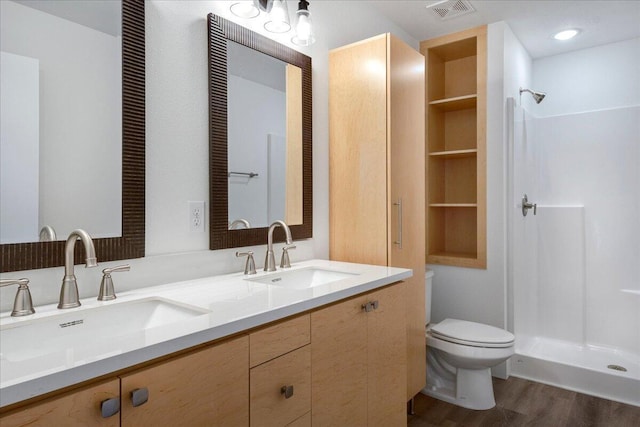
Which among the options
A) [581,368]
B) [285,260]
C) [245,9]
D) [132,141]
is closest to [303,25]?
[245,9]

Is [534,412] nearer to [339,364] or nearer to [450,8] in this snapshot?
[339,364]

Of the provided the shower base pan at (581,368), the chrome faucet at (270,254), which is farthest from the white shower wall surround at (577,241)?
the chrome faucet at (270,254)

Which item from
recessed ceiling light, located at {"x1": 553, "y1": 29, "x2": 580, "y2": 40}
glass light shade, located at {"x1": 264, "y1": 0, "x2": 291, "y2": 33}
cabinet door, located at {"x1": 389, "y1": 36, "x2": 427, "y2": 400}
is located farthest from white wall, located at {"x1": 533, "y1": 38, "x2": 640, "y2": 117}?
glass light shade, located at {"x1": 264, "y1": 0, "x2": 291, "y2": 33}

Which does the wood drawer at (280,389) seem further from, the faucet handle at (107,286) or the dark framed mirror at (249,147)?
the dark framed mirror at (249,147)

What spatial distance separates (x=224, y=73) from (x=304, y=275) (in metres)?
0.94

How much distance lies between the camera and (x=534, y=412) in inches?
89.3

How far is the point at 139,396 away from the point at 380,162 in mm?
1533

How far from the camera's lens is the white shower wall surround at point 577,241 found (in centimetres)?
291

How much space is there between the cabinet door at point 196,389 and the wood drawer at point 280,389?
0.12ft

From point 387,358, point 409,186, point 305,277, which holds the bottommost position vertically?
point 387,358

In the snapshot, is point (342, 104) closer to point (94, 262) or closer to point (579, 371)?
point (94, 262)

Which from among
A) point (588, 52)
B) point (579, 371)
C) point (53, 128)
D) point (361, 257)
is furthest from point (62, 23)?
point (588, 52)

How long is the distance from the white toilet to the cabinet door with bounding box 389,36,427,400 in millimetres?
167

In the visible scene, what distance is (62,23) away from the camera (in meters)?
1.21
